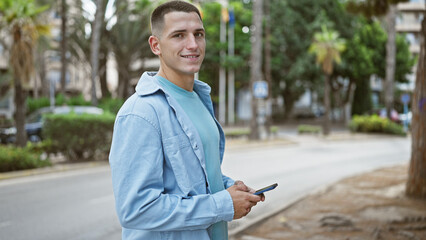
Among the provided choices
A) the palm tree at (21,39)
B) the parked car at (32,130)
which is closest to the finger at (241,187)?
the palm tree at (21,39)

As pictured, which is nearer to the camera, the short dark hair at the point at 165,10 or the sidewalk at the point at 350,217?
the short dark hair at the point at 165,10

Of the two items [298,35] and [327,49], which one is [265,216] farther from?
[298,35]

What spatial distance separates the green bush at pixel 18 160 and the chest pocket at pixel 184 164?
35.5ft

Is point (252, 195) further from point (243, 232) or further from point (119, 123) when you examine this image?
point (243, 232)

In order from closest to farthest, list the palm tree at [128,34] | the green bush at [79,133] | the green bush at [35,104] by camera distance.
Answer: the green bush at [79,133], the green bush at [35,104], the palm tree at [128,34]

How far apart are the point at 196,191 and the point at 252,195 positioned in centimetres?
24

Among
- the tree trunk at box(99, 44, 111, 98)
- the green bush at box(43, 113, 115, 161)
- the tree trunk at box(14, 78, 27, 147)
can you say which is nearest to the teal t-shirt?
the green bush at box(43, 113, 115, 161)

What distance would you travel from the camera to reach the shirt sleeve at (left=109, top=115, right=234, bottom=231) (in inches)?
63.4

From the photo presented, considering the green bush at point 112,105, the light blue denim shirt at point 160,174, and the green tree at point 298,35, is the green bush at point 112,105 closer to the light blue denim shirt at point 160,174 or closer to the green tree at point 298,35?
the light blue denim shirt at point 160,174

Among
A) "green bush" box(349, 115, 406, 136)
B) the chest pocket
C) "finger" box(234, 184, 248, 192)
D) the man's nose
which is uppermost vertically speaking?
the man's nose

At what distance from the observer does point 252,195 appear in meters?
1.79

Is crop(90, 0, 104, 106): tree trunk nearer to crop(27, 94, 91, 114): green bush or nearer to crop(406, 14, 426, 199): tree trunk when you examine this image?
crop(27, 94, 91, 114): green bush

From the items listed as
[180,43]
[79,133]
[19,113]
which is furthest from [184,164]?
[19,113]

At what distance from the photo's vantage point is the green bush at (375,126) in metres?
28.2
